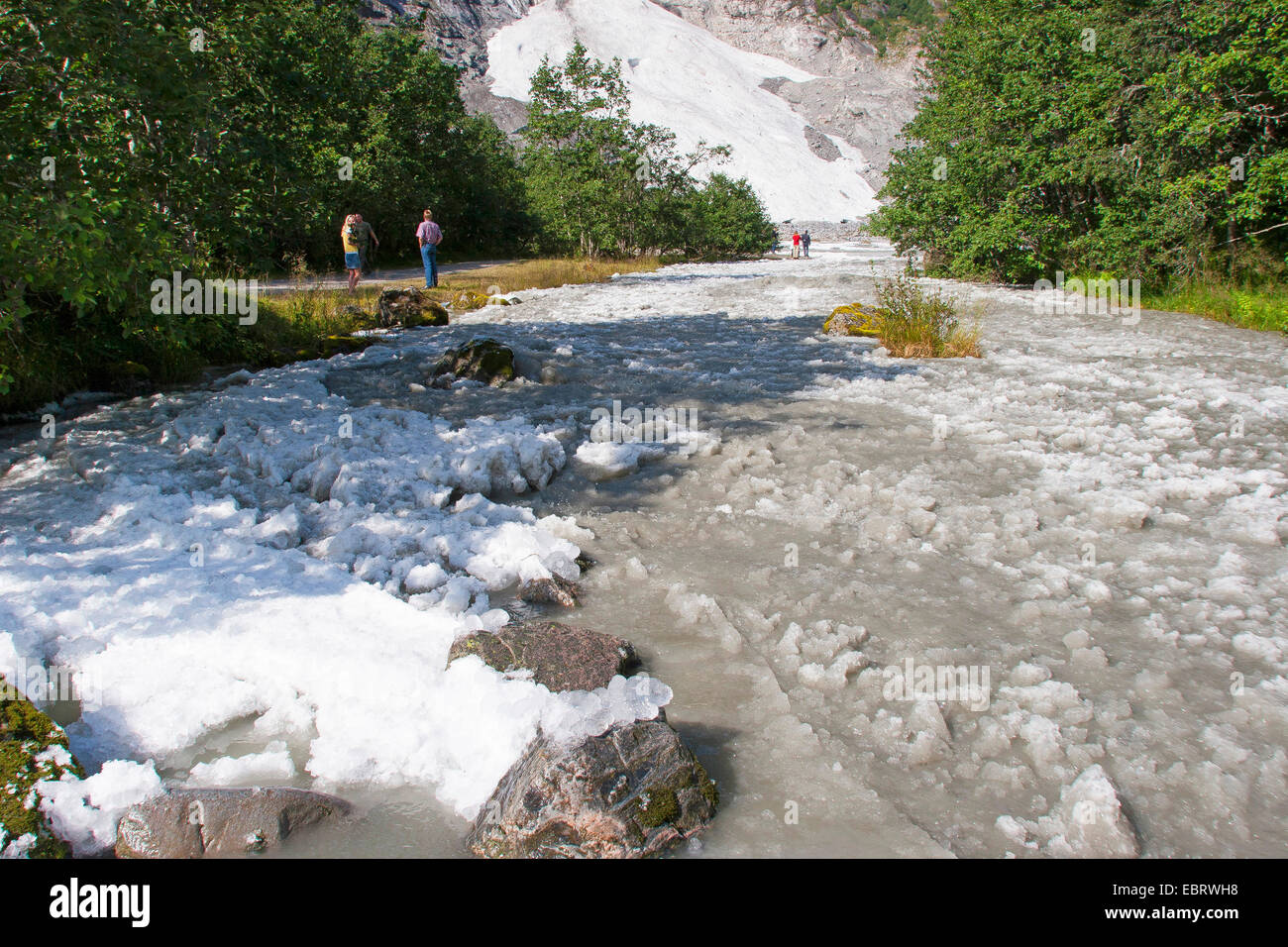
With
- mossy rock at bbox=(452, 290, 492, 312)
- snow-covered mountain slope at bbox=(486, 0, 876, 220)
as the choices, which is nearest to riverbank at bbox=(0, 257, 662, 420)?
mossy rock at bbox=(452, 290, 492, 312)

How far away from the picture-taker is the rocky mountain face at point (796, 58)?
69188mm

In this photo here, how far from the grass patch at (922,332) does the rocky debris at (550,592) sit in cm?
668

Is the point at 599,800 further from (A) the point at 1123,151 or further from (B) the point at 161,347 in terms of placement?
(A) the point at 1123,151

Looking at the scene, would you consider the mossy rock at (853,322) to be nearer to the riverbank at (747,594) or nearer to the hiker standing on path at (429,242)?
the riverbank at (747,594)

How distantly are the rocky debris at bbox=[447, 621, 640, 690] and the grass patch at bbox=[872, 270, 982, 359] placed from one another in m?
7.18

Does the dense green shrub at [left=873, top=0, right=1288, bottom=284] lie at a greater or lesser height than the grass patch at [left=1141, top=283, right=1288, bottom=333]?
greater

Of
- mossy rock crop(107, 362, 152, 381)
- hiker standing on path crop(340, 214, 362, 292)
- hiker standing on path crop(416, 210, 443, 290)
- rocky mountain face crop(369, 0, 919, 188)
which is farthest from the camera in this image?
rocky mountain face crop(369, 0, 919, 188)

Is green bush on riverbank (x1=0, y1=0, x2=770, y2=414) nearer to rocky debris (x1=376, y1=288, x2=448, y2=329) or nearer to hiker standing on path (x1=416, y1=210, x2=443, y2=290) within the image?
rocky debris (x1=376, y1=288, x2=448, y2=329)

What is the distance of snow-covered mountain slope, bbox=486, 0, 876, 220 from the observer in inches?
2717

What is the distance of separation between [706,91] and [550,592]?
271 ft

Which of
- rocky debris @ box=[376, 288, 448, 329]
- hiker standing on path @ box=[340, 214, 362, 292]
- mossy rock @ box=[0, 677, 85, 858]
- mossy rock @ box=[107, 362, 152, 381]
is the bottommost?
mossy rock @ box=[0, 677, 85, 858]

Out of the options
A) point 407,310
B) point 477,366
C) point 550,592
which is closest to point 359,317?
point 407,310
